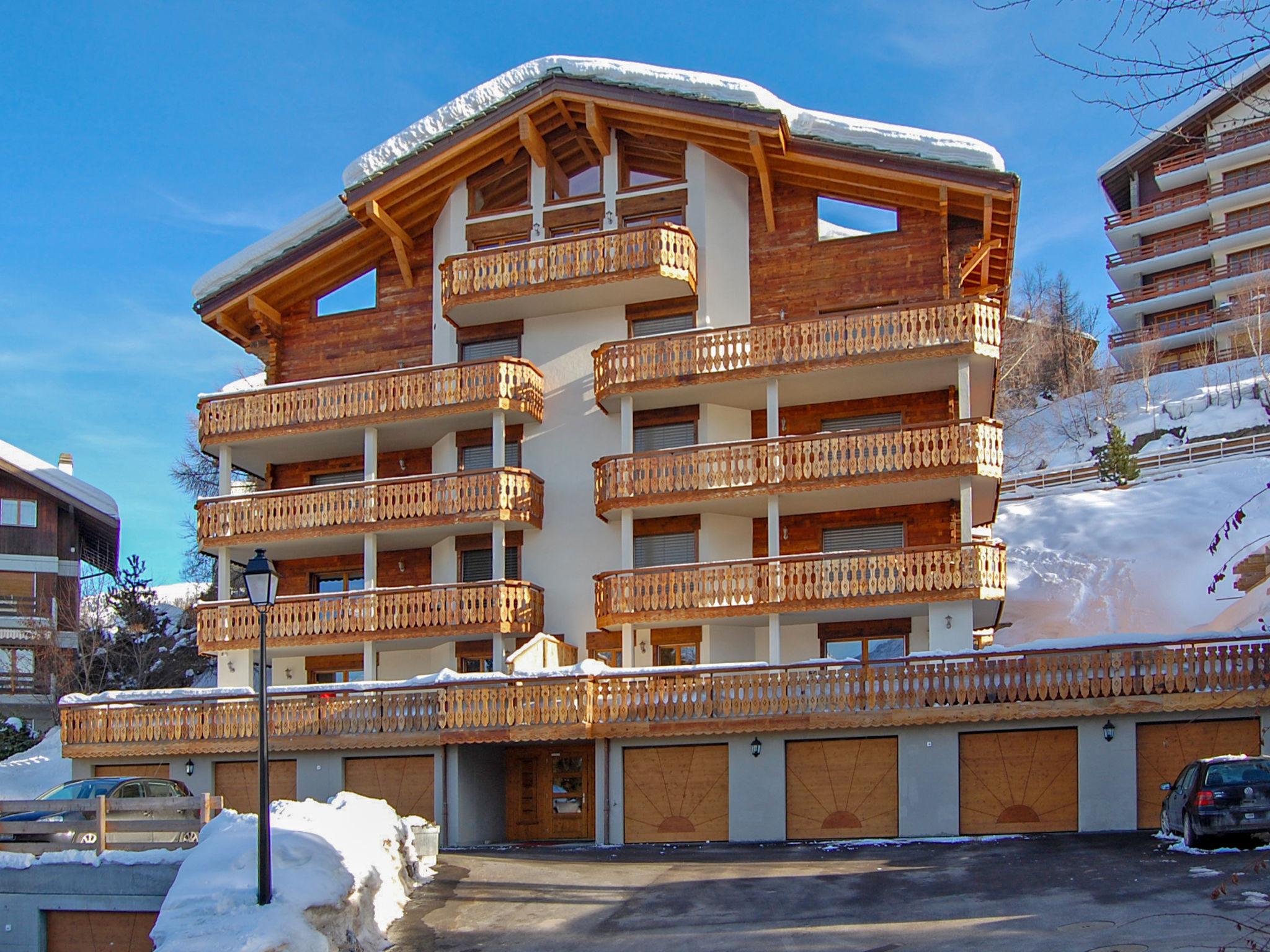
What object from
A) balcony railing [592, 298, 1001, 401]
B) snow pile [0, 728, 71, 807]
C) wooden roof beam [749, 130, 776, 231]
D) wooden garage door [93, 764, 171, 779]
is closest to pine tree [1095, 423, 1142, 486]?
balcony railing [592, 298, 1001, 401]

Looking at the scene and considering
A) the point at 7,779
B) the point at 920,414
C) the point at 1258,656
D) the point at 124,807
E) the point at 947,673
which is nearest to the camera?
the point at 124,807

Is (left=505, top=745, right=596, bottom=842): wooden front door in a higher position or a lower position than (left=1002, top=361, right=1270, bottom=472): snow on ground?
lower

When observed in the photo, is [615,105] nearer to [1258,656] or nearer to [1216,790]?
[1258,656]

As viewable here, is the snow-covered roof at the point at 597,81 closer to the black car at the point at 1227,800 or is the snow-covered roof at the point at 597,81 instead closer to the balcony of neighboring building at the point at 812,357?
the balcony of neighboring building at the point at 812,357

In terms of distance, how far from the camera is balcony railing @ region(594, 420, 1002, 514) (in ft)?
93.6

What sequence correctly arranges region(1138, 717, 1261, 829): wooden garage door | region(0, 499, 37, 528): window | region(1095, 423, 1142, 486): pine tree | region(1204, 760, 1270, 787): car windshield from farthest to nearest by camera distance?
region(1095, 423, 1142, 486): pine tree, region(0, 499, 37, 528): window, region(1138, 717, 1261, 829): wooden garage door, region(1204, 760, 1270, 787): car windshield

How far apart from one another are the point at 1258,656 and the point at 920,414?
971cm

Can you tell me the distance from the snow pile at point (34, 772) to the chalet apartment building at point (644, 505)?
3307 millimetres

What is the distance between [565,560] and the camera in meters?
32.2

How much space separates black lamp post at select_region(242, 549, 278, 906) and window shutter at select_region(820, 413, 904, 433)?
1730 centimetres

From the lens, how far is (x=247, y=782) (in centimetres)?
2939

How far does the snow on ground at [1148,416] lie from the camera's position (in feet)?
195

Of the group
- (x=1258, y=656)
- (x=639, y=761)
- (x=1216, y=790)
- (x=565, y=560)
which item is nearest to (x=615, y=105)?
(x=565, y=560)

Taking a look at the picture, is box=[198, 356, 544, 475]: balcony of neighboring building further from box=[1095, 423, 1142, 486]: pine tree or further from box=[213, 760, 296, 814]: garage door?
box=[1095, 423, 1142, 486]: pine tree
